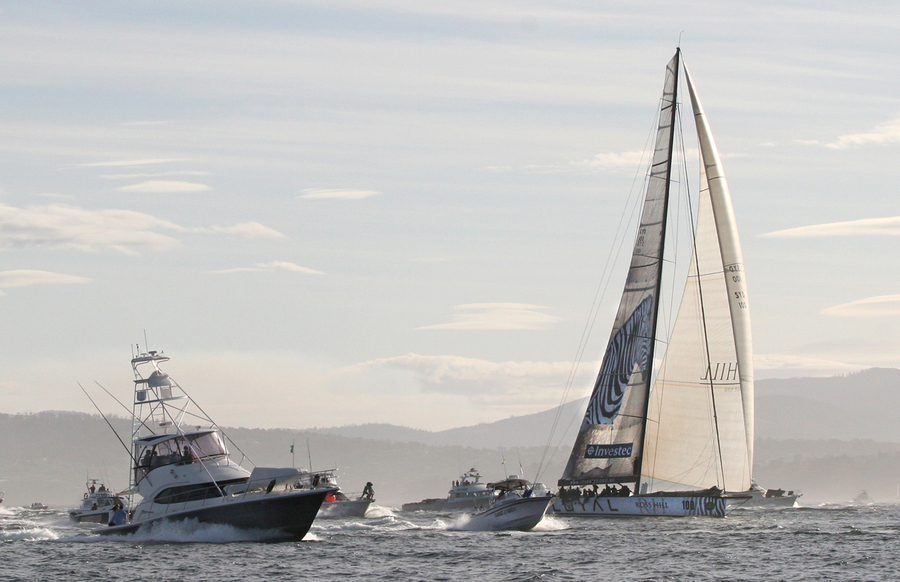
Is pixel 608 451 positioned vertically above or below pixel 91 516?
above

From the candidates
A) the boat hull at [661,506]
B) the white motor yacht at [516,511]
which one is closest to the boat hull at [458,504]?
the boat hull at [661,506]

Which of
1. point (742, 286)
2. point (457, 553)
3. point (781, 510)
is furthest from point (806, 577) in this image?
point (781, 510)

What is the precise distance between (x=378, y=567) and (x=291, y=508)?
22.2 feet

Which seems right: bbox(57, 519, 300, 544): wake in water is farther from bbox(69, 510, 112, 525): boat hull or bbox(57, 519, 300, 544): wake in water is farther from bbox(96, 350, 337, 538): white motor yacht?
bbox(69, 510, 112, 525): boat hull

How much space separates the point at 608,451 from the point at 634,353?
573 cm

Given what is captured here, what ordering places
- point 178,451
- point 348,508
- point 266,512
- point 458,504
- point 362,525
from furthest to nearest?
1. point 458,504
2. point 348,508
3. point 362,525
4. point 178,451
5. point 266,512

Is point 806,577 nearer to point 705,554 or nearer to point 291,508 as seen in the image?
point 705,554

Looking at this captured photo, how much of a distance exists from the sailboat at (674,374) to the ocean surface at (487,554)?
419 cm

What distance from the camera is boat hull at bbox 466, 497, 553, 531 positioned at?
191 ft

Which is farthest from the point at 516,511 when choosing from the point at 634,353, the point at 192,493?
the point at 192,493

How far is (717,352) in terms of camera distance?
6588cm

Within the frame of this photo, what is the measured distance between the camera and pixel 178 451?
52438mm

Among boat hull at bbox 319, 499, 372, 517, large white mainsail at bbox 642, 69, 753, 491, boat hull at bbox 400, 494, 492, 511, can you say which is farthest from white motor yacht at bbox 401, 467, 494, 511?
large white mainsail at bbox 642, 69, 753, 491

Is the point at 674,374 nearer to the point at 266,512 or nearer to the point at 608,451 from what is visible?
the point at 608,451
